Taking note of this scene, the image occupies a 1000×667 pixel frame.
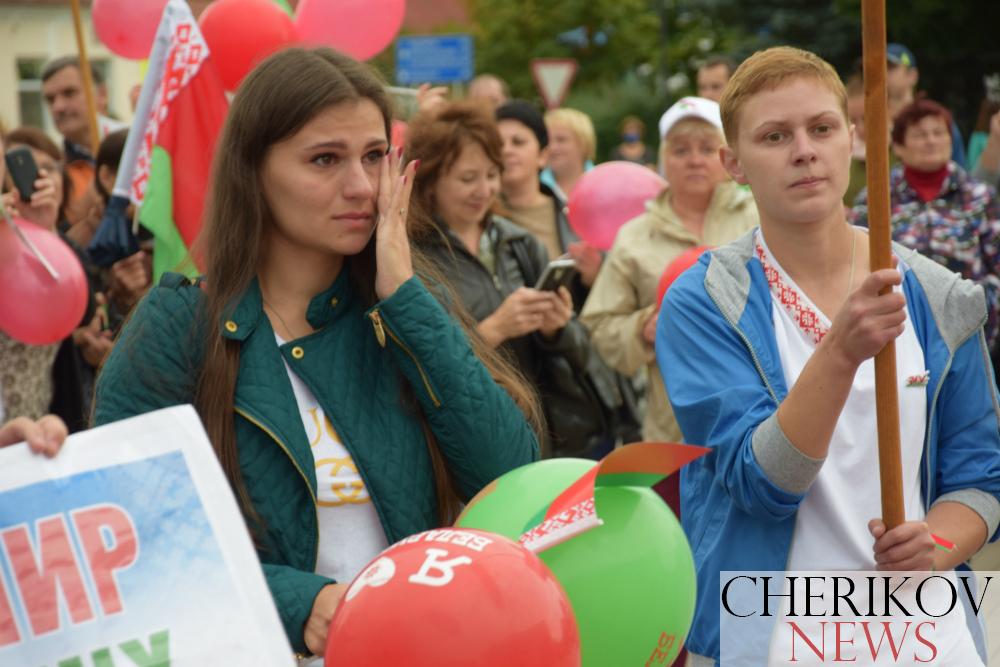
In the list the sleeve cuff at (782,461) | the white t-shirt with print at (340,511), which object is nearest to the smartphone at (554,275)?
the sleeve cuff at (782,461)

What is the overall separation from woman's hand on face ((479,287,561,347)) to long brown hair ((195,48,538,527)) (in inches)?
91.7

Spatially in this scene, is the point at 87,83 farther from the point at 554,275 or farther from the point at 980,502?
the point at 980,502

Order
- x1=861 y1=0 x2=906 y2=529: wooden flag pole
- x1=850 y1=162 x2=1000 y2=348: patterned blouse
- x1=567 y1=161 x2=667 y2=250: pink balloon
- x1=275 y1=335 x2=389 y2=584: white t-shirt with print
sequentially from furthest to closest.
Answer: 1. x1=850 y1=162 x2=1000 y2=348: patterned blouse
2. x1=567 y1=161 x2=667 y2=250: pink balloon
3. x1=275 y1=335 x2=389 y2=584: white t-shirt with print
4. x1=861 y1=0 x2=906 y2=529: wooden flag pole

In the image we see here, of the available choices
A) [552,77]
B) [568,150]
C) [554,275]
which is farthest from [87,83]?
[552,77]

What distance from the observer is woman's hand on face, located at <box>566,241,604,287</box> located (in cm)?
668

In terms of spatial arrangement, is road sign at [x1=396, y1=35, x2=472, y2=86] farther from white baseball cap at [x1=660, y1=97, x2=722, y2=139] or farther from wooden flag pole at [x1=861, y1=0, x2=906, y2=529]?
wooden flag pole at [x1=861, y1=0, x2=906, y2=529]

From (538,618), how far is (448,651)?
135 millimetres

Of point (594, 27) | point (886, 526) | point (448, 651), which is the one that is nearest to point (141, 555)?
point (448, 651)

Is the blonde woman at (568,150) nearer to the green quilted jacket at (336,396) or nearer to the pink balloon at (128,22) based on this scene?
the pink balloon at (128,22)

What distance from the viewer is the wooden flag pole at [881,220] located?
2547 millimetres

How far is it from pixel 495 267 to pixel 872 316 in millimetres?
3100

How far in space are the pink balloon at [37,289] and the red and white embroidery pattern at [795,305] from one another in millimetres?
3320

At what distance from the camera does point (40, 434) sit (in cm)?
215

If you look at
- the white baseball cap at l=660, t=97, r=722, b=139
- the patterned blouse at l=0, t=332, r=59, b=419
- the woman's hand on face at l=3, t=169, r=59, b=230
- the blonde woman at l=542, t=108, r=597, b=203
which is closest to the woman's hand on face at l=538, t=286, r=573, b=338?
the white baseball cap at l=660, t=97, r=722, b=139
